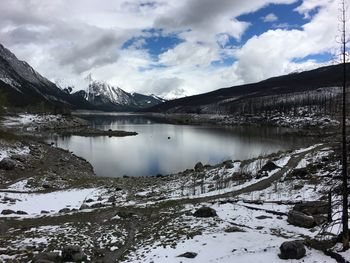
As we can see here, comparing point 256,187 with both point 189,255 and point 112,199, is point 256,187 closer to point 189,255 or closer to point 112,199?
point 112,199

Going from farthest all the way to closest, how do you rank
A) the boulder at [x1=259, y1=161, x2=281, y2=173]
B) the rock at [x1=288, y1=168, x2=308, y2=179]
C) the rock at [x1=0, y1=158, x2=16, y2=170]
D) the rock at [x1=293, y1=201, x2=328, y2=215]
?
1. the rock at [x1=0, y1=158, x2=16, y2=170]
2. the boulder at [x1=259, y1=161, x2=281, y2=173]
3. the rock at [x1=288, y1=168, x2=308, y2=179]
4. the rock at [x1=293, y1=201, x2=328, y2=215]

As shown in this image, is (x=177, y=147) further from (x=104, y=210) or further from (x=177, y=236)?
(x=177, y=236)

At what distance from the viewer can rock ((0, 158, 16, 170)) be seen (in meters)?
51.1

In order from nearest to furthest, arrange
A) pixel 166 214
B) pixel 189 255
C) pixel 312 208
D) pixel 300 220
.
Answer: pixel 189 255 → pixel 300 220 → pixel 312 208 → pixel 166 214

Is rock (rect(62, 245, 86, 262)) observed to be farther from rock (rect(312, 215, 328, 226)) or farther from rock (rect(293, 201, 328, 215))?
rock (rect(293, 201, 328, 215))

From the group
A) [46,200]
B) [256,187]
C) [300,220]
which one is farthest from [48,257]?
[256,187]

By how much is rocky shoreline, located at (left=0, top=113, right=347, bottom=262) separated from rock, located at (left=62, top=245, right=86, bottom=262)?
57 millimetres

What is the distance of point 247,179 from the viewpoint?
41656 millimetres

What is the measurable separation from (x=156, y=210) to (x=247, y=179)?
14514 mm

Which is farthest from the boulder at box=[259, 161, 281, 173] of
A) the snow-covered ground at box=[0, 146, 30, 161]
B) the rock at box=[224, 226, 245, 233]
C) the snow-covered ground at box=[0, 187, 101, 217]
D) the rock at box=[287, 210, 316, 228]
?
the snow-covered ground at box=[0, 146, 30, 161]

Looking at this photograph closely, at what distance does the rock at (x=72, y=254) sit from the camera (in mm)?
19844

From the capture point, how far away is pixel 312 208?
25.7 m

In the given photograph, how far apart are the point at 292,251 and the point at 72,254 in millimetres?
11316

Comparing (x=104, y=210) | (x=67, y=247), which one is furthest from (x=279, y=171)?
(x=67, y=247)
